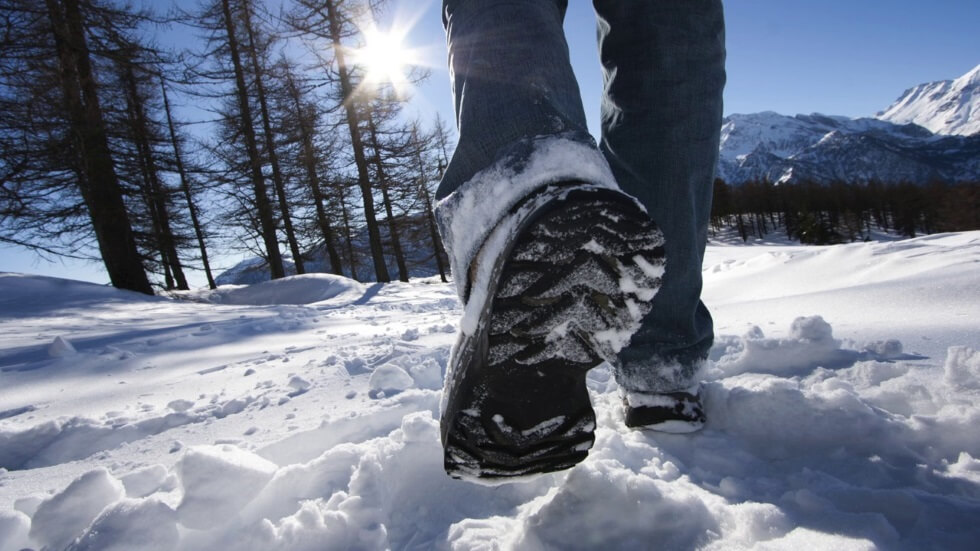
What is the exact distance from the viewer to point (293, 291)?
657 cm

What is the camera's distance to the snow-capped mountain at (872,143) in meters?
110

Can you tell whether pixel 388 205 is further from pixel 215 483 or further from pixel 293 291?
pixel 215 483

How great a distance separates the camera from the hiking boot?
2.75 ft

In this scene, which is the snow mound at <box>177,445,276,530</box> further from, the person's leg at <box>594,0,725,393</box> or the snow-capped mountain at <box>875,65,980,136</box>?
the snow-capped mountain at <box>875,65,980,136</box>

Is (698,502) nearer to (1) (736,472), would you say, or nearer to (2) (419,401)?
(1) (736,472)

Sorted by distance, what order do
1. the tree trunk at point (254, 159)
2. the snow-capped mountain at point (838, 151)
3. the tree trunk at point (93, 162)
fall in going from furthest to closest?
1. the snow-capped mountain at point (838, 151)
2. the tree trunk at point (254, 159)
3. the tree trunk at point (93, 162)

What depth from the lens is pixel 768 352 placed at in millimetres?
1134

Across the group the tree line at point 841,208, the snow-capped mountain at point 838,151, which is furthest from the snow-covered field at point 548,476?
the snow-capped mountain at point 838,151

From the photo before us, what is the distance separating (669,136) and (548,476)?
25.6 inches

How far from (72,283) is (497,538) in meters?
5.88

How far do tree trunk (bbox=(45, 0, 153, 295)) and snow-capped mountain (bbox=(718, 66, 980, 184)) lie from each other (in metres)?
104

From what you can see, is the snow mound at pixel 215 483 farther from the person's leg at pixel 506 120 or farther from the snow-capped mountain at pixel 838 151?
the snow-capped mountain at pixel 838 151

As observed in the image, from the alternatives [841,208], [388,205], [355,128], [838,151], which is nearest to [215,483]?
[355,128]

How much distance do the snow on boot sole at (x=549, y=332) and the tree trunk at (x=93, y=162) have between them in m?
7.28
